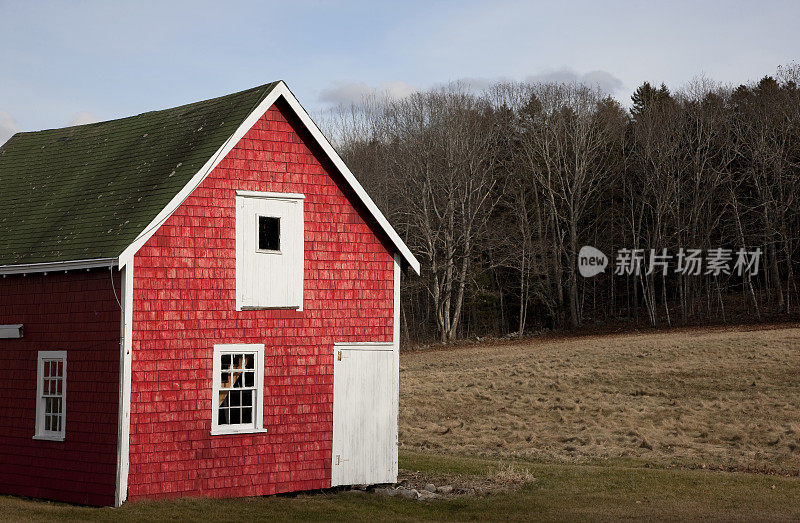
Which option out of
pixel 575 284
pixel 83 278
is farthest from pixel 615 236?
pixel 83 278

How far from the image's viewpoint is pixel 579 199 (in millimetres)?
55875

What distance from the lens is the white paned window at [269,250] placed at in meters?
18.3

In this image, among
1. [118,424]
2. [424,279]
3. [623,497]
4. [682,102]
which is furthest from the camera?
[682,102]

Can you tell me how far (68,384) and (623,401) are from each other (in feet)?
70.4

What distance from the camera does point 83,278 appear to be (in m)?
17.7

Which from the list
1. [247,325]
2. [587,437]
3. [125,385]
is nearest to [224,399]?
[247,325]

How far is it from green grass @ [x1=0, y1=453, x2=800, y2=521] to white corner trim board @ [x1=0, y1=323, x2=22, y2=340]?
319 centimetres

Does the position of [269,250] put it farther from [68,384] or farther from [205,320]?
[68,384]

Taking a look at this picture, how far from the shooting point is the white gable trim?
1698 cm

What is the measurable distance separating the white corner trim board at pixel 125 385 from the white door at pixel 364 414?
443cm

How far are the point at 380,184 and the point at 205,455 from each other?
4054 centimetres

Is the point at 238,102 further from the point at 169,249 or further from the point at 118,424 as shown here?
the point at 118,424

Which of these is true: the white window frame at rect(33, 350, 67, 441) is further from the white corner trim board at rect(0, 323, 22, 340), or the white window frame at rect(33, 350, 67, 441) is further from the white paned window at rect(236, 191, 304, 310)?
the white paned window at rect(236, 191, 304, 310)

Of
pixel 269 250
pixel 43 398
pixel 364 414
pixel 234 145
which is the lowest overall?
pixel 364 414
